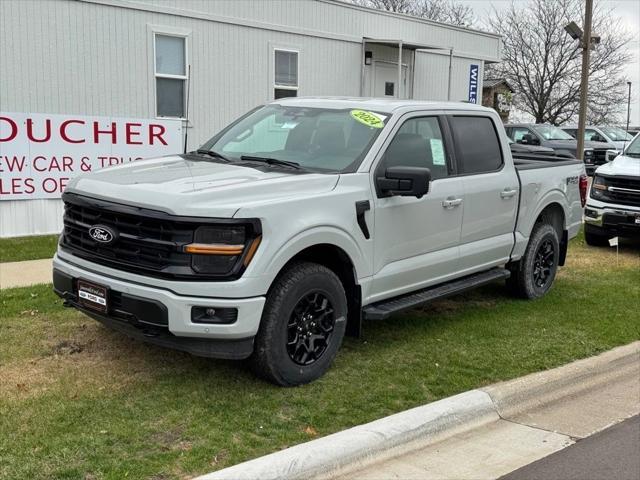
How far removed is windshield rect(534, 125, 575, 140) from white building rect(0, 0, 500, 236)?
883 cm

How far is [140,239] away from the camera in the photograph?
432cm

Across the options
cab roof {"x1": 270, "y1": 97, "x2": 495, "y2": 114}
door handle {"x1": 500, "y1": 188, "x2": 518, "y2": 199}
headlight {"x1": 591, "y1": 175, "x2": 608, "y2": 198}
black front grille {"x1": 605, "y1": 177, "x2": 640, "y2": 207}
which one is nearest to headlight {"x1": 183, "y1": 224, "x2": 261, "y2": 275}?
cab roof {"x1": 270, "y1": 97, "x2": 495, "y2": 114}

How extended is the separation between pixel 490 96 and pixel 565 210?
3827 cm

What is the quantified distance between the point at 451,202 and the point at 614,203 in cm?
562

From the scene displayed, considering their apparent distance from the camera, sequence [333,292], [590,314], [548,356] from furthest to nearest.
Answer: [590,314]
[548,356]
[333,292]

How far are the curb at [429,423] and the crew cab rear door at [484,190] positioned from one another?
4.26 feet

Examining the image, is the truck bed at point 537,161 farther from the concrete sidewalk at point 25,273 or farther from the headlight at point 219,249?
the concrete sidewalk at point 25,273

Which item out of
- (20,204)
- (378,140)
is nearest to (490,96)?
(20,204)

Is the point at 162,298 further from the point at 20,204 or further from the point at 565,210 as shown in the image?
the point at 20,204

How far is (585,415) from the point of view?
4.91 meters

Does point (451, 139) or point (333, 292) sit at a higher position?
point (451, 139)

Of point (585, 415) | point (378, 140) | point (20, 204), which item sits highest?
point (378, 140)

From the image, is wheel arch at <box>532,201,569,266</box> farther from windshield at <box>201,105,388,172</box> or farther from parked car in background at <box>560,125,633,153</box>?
parked car in background at <box>560,125,633,153</box>

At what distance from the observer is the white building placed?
1010 cm
